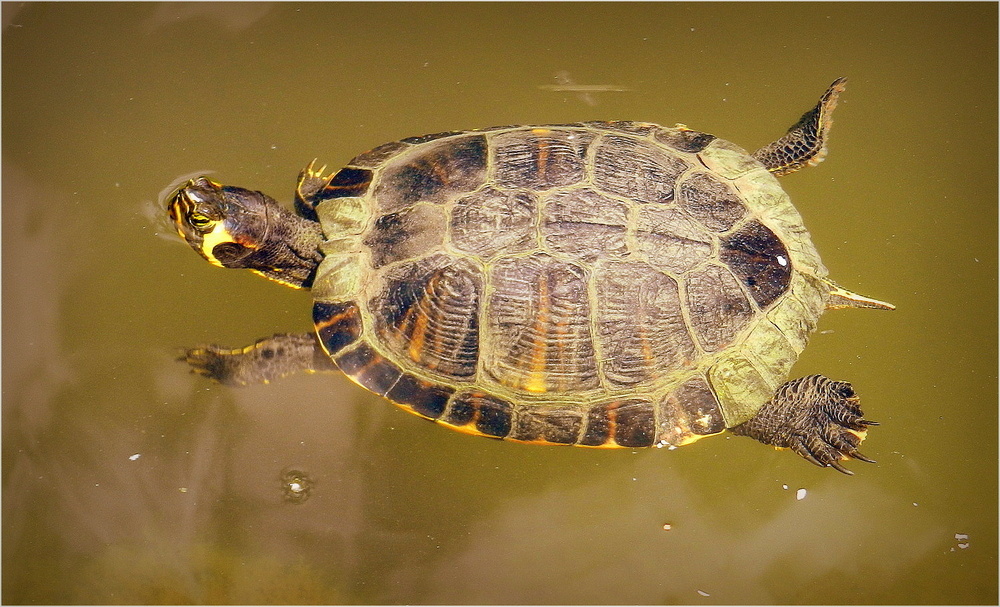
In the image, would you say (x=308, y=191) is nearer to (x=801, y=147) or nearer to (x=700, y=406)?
(x=700, y=406)

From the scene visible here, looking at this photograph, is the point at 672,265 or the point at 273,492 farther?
the point at 273,492

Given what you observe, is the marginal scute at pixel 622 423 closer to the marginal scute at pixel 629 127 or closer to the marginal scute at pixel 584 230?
the marginal scute at pixel 584 230

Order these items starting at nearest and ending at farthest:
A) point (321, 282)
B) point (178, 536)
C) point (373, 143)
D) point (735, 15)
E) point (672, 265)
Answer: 1. point (672, 265)
2. point (321, 282)
3. point (178, 536)
4. point (373, 143)
5. point (735, 15)

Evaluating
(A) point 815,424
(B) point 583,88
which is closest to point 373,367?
(A) point 815,424

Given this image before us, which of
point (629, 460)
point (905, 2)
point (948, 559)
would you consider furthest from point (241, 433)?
point (905, 2)

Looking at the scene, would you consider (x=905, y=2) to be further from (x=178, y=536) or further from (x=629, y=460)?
(x=178, y=536)

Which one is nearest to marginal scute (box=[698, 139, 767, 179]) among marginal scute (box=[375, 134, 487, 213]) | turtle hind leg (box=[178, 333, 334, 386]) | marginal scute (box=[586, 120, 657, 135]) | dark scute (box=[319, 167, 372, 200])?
marginal scute (box=[586, 120, 657, 135])

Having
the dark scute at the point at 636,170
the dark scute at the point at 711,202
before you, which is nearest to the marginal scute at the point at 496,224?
the dark scute at the point at 636,170
